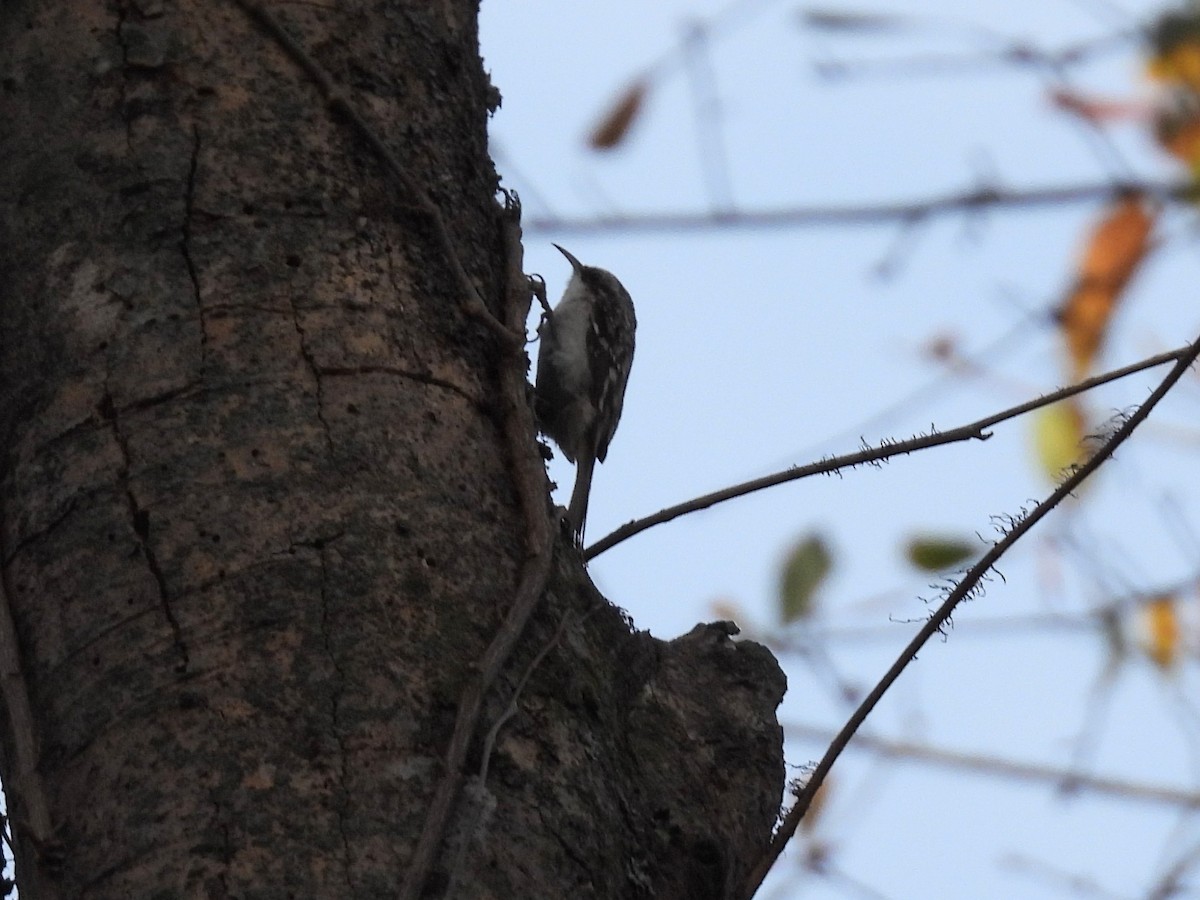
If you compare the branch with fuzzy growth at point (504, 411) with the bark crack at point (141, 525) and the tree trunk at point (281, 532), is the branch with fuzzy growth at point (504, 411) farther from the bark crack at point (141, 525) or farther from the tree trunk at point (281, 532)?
the bark crack at point (141, 525)

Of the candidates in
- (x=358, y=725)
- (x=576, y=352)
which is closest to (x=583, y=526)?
(x=576, y=352)

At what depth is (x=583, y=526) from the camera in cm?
451

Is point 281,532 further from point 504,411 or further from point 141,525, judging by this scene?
point 504,411

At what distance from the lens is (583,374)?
4.82 meters

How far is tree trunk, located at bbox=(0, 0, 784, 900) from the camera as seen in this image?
1866mm

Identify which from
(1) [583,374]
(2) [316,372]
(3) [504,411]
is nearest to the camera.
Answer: (2) [316,372]

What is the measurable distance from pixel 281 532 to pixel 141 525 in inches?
6.2

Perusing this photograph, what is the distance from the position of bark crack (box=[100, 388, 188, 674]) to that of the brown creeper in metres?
2.54

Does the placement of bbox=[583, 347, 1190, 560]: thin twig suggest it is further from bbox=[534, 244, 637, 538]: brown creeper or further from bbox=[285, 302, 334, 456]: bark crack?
bbox=[534, 244, 637, 538]: brown creeper

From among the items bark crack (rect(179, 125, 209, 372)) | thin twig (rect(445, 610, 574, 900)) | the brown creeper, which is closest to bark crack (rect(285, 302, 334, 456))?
bark crack (rect(179, 125, 209, 372))

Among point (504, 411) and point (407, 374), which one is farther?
point (504, 411)

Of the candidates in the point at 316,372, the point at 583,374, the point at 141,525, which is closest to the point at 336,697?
the point at 141,525

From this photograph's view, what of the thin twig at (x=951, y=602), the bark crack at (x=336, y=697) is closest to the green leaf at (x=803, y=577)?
the thin twig at (x=951, y=602)

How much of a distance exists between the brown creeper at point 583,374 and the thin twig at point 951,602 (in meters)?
2.37
